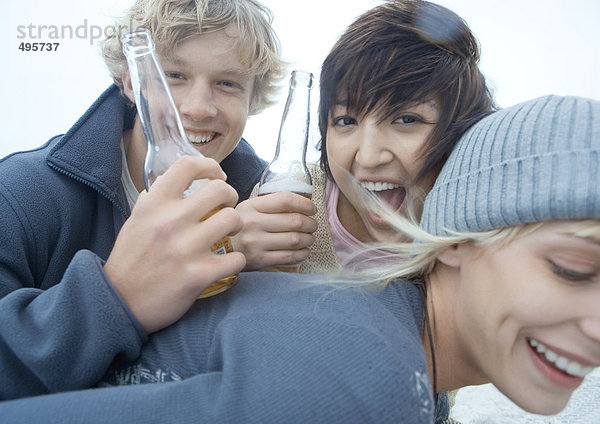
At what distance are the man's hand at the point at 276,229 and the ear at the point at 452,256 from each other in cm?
27

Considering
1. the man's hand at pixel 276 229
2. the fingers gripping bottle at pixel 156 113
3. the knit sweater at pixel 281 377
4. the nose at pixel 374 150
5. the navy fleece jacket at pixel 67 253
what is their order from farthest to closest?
1. the nose at pixel 374 150
2. the man's hand at pixel 276 229
3. the fingers gripping bottle at pixel 156 113
4. the navy fleece jacket at pixel 67 253
5. the knit sweater at pixel 281 377

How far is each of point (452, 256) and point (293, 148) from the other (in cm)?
39

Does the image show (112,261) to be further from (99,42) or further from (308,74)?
(99,42)

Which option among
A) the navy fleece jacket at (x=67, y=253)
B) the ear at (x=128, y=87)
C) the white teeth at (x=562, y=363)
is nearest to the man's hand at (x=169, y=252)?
the navy fleece jacket at (x=67, y=253)

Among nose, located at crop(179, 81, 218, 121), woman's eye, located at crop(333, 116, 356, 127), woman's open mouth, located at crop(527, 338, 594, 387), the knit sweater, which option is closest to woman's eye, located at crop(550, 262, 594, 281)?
woman's open mouth, located at crop(527, 338, 594, 387)

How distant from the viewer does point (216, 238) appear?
0.70m

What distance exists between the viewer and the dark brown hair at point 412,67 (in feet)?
3.75

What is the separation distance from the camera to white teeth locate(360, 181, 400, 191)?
1.19 metres

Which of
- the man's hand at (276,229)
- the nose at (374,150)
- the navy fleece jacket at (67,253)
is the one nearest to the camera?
the navy fleece jacket at (67,253)

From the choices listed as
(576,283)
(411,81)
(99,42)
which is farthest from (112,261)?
(99,42)

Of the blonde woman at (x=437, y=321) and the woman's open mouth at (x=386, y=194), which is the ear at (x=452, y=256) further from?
the woman's open mouth at (x=386, y=194)

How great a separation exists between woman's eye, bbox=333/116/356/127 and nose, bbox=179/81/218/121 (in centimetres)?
30

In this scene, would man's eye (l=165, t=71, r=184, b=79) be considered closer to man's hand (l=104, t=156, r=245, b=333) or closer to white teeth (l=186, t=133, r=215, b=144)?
white teeth (l=186, t=133, r=215, b=144)

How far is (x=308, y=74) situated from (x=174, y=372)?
0.60m
